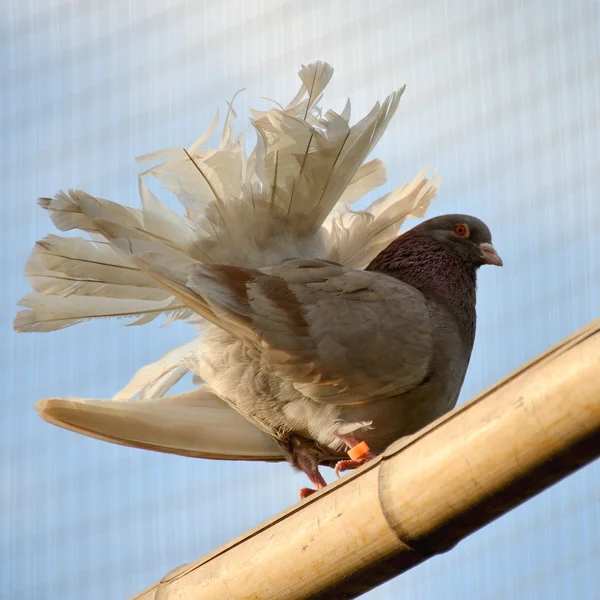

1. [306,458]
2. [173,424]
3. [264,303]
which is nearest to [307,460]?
[306,458]

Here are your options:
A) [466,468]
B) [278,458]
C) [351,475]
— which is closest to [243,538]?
[351,475]

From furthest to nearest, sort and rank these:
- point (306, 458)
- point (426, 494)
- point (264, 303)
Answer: point (306, 458)
point (264, 303)
point (426, 494)

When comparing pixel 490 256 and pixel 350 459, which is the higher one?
pixel 490 256

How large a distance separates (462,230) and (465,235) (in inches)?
1.2

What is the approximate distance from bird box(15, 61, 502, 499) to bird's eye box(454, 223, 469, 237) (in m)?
0.31

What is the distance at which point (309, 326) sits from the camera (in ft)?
14.3

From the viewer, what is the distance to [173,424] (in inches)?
181

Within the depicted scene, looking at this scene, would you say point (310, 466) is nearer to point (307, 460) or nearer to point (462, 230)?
point (307, 460)

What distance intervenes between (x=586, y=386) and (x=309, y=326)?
228cm

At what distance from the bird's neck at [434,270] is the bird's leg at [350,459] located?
831mm

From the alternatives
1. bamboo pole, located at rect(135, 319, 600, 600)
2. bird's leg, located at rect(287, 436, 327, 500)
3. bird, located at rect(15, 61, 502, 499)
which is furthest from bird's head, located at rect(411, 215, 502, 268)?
bamboo pole, located at rect(135, 319, 600, 600)

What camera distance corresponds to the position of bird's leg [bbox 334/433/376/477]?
4.35m

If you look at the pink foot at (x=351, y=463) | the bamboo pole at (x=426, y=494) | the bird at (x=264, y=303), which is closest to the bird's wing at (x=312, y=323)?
the bird at (x=264, y=303)

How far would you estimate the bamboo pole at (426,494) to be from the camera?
2.20 meters
